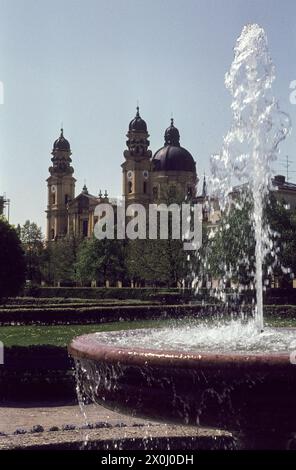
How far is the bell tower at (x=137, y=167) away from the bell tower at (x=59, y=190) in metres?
14.7

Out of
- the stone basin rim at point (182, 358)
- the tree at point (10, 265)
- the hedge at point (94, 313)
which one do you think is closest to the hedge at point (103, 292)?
the hedge at point (94, 313)

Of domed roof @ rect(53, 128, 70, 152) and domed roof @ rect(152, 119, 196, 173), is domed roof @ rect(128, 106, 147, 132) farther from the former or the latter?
domed roof @ rect(53, 128, 70, 152)

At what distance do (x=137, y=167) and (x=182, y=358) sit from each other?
83.7 metres

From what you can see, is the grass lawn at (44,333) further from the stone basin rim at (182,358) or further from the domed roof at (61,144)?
the domed roof at (61,144)

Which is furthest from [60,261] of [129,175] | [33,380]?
[33,380]

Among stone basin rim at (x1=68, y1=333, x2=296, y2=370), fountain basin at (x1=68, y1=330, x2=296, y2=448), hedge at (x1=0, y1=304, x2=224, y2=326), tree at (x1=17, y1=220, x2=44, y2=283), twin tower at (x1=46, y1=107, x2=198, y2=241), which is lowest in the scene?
hedge at (x1=0, y1=304, x2=224, y2=326)

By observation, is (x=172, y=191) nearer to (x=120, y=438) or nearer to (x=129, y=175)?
(x=120, y=438)

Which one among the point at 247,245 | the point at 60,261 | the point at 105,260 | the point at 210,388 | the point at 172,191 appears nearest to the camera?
the point at 210,388

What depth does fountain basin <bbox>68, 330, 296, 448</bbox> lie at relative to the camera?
4699 mm

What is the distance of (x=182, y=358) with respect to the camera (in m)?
4.86

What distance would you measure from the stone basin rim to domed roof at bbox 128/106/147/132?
8663cm

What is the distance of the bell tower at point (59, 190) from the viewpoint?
101 m

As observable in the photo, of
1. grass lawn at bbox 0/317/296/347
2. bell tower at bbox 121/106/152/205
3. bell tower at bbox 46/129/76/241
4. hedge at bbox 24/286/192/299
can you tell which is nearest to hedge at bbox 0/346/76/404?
grass lawn at bbox 0/317/296/347

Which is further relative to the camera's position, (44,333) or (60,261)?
(60,261)
